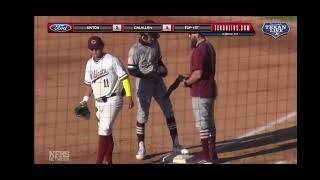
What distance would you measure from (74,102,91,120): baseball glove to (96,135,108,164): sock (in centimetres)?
79

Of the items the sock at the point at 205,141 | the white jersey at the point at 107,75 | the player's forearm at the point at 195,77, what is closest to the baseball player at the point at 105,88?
the white jersey at the point at 107,75

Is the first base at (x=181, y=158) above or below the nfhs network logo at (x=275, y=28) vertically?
below

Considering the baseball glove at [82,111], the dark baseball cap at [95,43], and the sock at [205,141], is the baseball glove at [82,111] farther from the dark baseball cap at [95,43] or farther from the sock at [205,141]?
the sock at [205,141]

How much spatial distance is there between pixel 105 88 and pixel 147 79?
748 mm

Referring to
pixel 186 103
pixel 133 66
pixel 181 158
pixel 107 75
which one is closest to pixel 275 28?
pixel 186 103

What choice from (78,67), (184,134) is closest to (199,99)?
(184,134)

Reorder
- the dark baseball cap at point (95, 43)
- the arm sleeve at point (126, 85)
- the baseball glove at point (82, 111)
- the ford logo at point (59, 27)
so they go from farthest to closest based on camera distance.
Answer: the baseball glove at point (82, 111) < the ford logo at point (59, 27) < the dark baseball cap at point (95, 43) < the arm sleeve at point (126, 85)

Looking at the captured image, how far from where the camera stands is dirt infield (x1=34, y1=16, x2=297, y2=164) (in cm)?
1767

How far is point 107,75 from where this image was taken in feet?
56.2

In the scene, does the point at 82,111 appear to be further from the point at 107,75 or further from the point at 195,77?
the point at 195,77

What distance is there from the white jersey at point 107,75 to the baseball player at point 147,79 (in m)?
0.38

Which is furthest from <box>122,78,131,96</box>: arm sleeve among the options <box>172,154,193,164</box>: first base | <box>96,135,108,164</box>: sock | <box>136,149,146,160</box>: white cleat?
<box>172,154,193,164</box>: first base

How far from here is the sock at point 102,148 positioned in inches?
677

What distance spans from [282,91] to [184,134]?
213 centimetres
